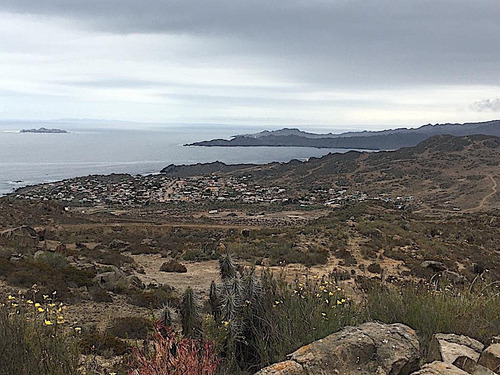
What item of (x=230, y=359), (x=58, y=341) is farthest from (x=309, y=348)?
(x=58, y=341)

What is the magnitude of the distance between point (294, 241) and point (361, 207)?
15.1 m

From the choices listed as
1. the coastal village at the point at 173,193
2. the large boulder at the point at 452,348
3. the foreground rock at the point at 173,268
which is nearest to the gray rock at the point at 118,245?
the foreground rock at the point at 173,268

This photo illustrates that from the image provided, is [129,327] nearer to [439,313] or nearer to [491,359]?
[439,313]

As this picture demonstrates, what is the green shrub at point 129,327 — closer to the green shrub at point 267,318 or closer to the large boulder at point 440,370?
the green shrub at point 267,318

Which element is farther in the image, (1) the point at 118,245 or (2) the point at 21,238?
(1) the point at 118,245

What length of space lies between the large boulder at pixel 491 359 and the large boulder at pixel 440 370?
44 cm

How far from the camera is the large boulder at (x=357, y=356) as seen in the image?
12.6 feet

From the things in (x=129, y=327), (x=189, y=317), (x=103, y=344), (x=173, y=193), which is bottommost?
(x=173, y=193)

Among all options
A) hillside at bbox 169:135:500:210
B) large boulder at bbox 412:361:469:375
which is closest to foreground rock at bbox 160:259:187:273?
large boulder at bbox 412:361:469:375

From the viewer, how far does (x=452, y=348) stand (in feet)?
13.6

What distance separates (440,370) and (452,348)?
0.71m

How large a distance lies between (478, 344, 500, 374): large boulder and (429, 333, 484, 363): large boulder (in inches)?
3.4

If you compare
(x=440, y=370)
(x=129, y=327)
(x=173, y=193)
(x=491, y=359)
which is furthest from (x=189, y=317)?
(x=173, y=193)

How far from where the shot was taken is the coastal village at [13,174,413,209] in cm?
5869
